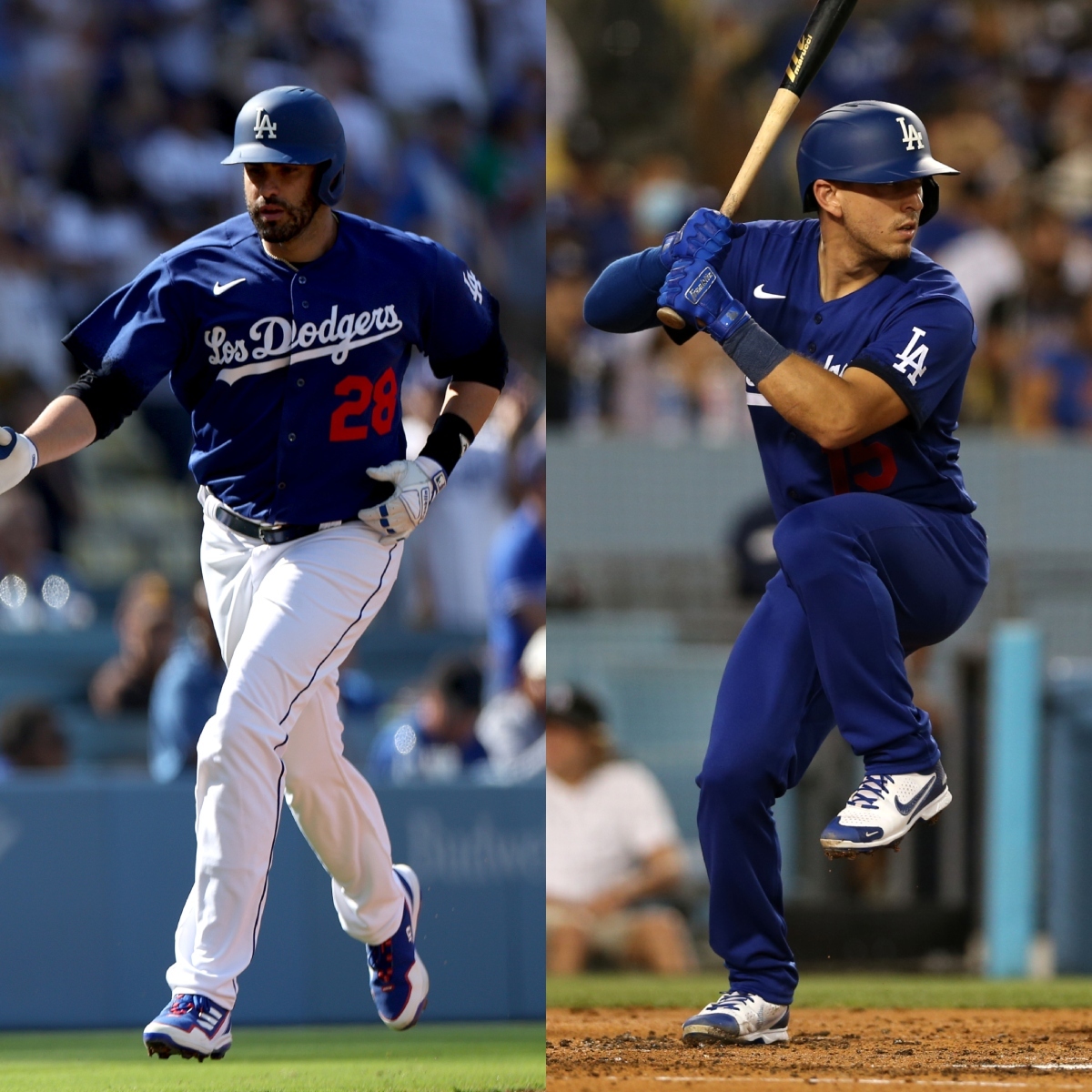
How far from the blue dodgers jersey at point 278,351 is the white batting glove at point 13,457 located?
309 mm

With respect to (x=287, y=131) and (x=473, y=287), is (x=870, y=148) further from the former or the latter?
(x=287, y=131)

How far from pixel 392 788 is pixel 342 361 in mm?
3413

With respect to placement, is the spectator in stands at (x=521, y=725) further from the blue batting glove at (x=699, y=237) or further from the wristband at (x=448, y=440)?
the blue batting glove at (x=699, y=237)

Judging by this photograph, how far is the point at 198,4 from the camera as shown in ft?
39.8

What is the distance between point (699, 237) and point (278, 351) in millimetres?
1088

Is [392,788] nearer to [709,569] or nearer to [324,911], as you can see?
[324,911]

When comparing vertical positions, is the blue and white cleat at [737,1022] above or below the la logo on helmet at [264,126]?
below

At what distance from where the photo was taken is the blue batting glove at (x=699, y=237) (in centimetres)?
457

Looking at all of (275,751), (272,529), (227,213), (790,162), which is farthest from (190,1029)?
(227,213)

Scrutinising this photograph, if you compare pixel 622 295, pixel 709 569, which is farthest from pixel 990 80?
pixel 622 295

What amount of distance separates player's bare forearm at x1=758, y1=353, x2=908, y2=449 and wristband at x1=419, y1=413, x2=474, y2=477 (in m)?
0.98

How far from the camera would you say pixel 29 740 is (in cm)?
780

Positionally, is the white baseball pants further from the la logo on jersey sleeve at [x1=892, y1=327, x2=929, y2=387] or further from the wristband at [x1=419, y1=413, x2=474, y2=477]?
the la logo on jersey sleeve at [x1=892, y1=327, x2=929, y2=387]

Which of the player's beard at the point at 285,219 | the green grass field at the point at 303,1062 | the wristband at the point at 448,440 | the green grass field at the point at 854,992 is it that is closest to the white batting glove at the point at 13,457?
the player's beard at the point at 285,219
